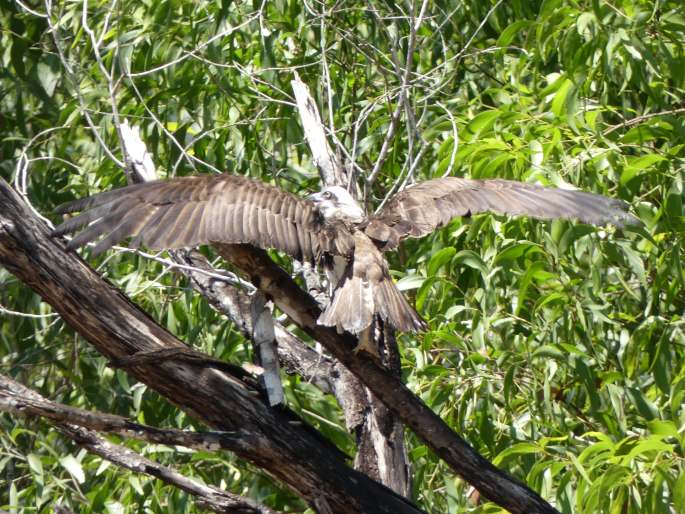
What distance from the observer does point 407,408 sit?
2.50m

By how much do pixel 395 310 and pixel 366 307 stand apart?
0.09 m

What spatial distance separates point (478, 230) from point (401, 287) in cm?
35

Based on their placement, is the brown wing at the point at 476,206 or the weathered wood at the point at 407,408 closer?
the weathered wood at the point at 407,408

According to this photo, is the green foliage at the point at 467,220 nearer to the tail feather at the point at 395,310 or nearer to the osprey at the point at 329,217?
the osprey at the point at 329,217

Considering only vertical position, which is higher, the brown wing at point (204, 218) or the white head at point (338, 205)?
the brown wing at point (204, 218)

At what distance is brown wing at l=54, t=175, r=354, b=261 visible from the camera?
2.32 meters

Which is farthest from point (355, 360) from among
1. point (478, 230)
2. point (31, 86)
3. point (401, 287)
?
point (31, 86)

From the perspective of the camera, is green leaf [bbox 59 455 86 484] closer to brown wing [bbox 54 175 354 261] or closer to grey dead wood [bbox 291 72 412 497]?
grey dead wood [bbox 291 72 412 497]

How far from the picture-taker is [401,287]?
3.17 m

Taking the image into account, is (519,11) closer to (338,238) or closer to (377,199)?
(377,199)

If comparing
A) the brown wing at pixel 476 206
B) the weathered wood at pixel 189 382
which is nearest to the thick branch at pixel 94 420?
the weathered wood at pixel 189 382

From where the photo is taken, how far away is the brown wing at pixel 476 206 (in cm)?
284

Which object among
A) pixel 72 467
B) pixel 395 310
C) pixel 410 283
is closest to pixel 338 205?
pixel 410 283

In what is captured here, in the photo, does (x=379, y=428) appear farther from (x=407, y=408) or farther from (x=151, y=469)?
(x=151, y=469)
